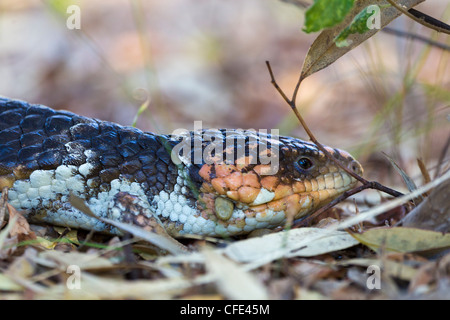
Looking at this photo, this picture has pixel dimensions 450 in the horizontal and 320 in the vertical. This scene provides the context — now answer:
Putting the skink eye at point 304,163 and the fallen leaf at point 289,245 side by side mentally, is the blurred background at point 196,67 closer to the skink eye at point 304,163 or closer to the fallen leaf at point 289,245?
the skink eye at point 304,163

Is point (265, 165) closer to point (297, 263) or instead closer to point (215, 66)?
point (297, 263)

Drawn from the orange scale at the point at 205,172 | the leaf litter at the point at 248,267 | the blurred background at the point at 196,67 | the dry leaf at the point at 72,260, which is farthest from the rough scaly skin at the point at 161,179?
→ the blurred background at the point at 196,67

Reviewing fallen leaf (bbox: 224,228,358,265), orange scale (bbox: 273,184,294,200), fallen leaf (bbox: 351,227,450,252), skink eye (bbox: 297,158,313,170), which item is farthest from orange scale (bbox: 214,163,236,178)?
fallen leaf (bbox: 351,227,450,252)

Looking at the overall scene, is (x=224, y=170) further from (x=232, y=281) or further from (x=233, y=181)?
(x=232, y=281)

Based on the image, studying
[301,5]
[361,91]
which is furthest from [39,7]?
[301,5]

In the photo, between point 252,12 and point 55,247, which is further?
point 252,12

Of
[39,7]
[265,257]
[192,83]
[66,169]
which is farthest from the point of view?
[39,7]

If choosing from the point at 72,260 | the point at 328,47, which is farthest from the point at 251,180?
the point at 72,260
